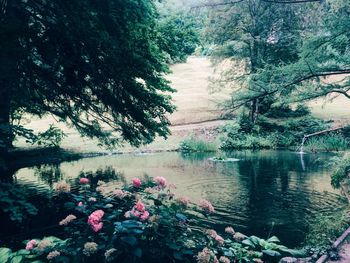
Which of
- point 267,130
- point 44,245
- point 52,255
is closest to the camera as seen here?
point 52,255

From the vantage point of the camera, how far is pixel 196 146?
881 inches

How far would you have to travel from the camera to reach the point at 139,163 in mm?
17938

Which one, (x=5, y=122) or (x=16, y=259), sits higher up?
(x=5, y=122)

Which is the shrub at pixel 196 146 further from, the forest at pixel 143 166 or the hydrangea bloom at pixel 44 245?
the hydrangea bloom at pixel 44 245

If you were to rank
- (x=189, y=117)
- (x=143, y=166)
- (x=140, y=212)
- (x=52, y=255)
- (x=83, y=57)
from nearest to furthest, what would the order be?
(x=52, y=255), (x=140, y=212), (x=83, y=57), (x=143, y=166), (x=189, y=117)

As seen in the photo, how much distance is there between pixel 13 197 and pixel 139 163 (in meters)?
13.5

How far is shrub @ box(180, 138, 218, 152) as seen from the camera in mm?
22375

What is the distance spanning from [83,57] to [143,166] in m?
10.1

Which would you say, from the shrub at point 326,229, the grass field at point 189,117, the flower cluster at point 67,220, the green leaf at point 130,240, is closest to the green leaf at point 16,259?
the flower cluster at point 67,220

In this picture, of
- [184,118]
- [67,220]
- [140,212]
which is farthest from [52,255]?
[184,118]

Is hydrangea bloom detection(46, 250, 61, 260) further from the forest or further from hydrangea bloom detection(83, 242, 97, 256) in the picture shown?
hydrangea bloom detection(83, 242, 97, 256)

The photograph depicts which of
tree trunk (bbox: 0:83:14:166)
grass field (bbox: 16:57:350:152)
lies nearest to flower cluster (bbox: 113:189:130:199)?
tree trunk (bbox: 0:83:14:166)

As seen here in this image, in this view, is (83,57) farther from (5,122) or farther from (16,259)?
(16,259)

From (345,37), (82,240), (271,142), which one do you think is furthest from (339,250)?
(271,142)
